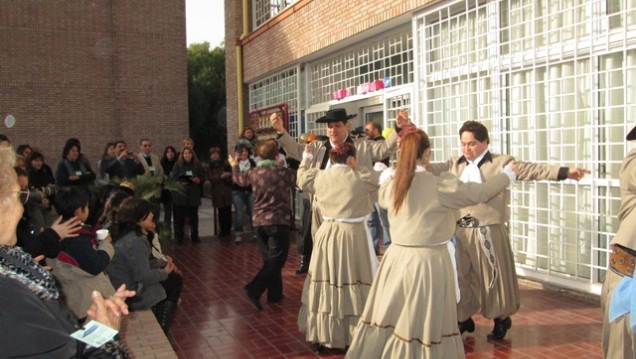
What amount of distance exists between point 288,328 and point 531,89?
3.75m

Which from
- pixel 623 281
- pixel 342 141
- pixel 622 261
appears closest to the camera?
pixel 623 281

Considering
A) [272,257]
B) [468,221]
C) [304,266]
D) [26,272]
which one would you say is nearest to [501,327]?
[468,221]

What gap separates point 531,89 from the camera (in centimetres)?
664

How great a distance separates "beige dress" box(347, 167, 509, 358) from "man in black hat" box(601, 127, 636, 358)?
0.79m

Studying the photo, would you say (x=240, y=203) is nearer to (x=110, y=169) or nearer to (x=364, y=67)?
(x=110, y=169)

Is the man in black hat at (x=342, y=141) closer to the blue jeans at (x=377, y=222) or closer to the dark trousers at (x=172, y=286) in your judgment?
the dark trousers at (x=172, y=286)

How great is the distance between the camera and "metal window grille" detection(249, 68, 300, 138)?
12602 mm

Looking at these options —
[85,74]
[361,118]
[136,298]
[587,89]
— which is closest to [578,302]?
[587,89]

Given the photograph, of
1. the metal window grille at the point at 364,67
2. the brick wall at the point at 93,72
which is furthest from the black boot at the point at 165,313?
the brick wall at the point at 93,72

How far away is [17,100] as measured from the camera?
23.8 metres

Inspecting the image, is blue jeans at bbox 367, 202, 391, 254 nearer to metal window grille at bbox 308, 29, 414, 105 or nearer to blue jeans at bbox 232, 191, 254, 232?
metal window grille at bbox 308, 29, 414, 105

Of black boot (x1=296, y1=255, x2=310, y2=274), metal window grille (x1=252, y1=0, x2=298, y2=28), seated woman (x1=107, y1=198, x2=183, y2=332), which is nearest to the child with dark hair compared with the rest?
seated woman (x1=107, y1=198, x2=183, y2=332)

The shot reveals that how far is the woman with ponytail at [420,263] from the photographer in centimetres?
375

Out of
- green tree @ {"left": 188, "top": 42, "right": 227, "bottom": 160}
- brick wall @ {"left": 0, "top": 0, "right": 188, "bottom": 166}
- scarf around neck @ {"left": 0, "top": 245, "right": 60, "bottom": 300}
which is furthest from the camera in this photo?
green tree @ {"left": 188, "top": 42, "right": 227, "bottom": 160}
